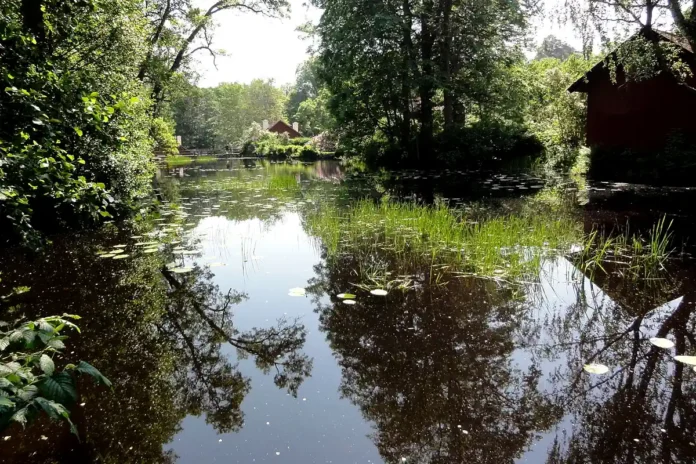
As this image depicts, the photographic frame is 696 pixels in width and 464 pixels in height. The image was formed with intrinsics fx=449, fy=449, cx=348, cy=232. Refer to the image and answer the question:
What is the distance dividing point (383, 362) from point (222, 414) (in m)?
1.19

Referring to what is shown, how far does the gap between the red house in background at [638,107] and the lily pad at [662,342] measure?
14.0m

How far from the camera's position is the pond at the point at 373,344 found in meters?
2.47

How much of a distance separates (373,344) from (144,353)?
1.80 metres

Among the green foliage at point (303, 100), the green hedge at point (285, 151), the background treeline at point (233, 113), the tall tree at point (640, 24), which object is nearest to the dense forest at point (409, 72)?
the tall tree at point (640, 24)

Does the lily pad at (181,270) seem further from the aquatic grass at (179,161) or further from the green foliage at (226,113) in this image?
the green foliage at (226,113)

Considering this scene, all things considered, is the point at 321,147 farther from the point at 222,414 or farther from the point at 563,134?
the point at 222,414

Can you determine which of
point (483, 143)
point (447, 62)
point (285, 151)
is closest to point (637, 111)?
point (483, 143)

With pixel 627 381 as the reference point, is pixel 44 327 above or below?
above

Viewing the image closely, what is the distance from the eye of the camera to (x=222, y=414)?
2.78 meters

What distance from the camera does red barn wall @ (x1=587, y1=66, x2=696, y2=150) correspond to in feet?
52.2

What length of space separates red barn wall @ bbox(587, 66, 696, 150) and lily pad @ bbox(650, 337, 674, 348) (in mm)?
15269

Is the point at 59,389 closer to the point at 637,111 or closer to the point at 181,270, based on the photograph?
the point at 181,270

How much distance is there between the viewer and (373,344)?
11.9ft

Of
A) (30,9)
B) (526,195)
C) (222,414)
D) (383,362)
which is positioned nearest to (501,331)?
(383,362)
